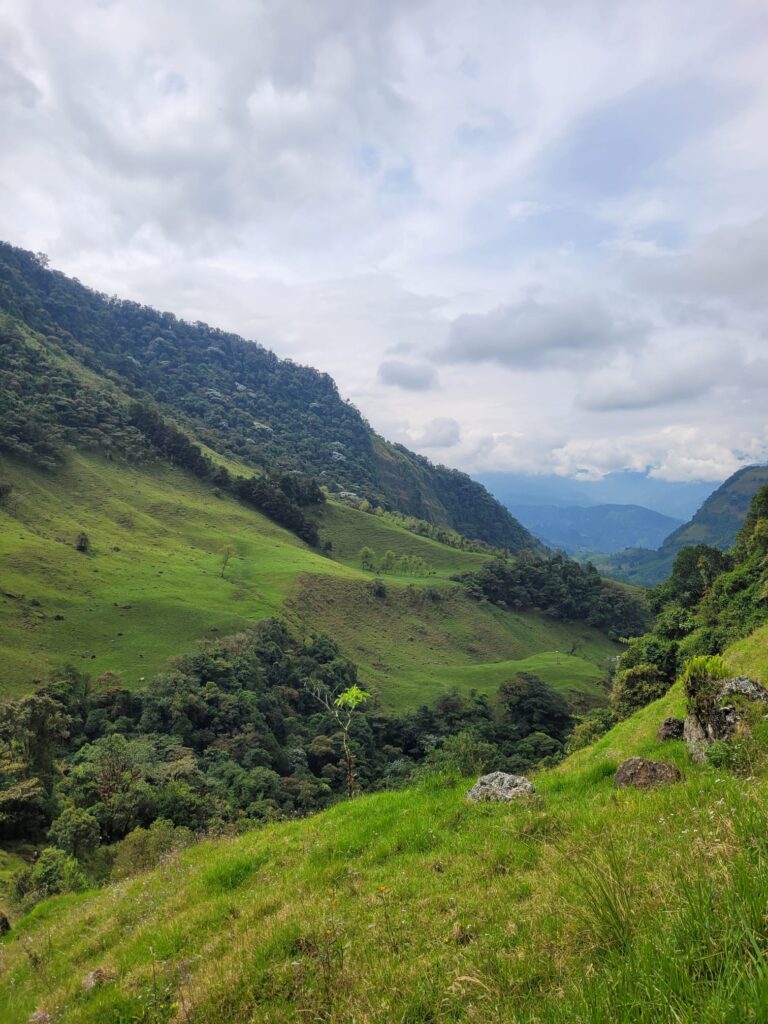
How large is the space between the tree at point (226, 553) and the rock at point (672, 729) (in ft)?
331

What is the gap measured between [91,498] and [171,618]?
2049 inches

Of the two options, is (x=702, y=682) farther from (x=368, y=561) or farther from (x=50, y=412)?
(x=50, y=412)

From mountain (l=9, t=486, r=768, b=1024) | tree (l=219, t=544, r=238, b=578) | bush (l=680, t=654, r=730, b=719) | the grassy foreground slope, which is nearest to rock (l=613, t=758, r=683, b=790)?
mountain (l=9, t=486, r=768, b=1024)

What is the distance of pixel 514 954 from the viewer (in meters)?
4.30

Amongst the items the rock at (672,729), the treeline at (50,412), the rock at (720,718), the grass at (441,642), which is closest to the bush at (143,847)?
the rock at (672,729)

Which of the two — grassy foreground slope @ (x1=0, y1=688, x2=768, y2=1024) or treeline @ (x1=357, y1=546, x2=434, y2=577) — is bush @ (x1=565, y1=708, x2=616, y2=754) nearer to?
grassy foreground slope @ (x1=0, y1=688, x2=768, y2=1024)

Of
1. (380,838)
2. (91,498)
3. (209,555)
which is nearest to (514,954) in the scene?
(380,838)

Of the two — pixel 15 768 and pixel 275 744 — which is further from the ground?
pixel 15 768

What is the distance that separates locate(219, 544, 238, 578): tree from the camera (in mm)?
107975

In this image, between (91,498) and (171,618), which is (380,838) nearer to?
(171,618)

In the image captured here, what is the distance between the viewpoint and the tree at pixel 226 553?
354 ft

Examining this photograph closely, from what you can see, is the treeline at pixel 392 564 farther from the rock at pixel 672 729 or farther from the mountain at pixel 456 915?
the rock at pixel 672 729

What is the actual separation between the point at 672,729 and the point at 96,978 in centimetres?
1066

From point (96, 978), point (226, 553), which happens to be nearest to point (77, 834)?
point (96, 978)
